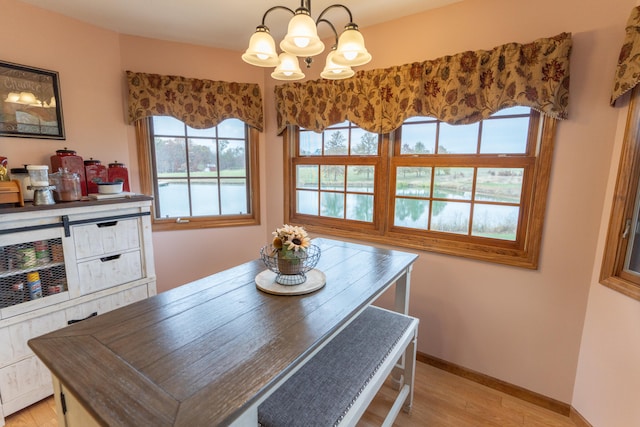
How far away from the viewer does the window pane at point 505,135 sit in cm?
176

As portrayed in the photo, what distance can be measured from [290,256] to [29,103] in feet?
6.69

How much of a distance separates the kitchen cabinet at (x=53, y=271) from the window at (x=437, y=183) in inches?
56.6

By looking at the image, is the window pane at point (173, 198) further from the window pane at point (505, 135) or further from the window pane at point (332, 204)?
the window pane at point (505, 135)

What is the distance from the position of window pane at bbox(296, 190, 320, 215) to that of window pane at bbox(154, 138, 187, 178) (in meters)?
1.06

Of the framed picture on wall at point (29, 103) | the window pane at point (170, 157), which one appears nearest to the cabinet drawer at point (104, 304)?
the window pane at point (170, 157)

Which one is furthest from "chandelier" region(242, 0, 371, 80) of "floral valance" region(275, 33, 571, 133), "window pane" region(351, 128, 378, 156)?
"window pane" region(351, 128, 378, 156)

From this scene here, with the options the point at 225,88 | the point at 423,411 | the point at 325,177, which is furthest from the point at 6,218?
the point at 423,411

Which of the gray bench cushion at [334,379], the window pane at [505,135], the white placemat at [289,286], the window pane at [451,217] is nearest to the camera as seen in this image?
the gray bench cushion at [334,379]

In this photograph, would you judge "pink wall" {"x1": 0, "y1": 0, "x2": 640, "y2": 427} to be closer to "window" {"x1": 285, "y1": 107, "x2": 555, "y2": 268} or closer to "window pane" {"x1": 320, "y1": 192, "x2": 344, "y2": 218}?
"window" {"x1": 285, "y1": 107, "x2": 555, "y2": 268}

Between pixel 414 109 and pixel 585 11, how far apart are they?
0.91 meters

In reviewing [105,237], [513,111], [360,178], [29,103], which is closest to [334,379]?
[360,178]

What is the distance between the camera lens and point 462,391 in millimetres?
1940

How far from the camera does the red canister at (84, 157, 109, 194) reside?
6.79 feet

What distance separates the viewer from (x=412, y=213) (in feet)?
7.24
